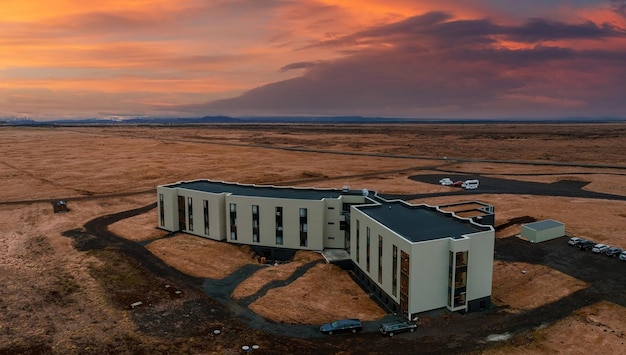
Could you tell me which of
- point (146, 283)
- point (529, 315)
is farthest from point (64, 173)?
point (529, 315)

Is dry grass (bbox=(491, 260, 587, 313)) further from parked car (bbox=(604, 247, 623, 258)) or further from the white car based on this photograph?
parked car (bbox=(604, 247, 623, 258))

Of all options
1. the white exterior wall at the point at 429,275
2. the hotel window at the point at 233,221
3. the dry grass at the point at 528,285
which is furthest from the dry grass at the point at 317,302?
the hotel window at the point at 233,221

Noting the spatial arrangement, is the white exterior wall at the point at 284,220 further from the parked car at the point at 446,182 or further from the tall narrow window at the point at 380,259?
the parked car at the point at 446,182

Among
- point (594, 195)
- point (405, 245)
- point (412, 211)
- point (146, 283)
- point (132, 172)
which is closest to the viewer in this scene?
point (405, 245)

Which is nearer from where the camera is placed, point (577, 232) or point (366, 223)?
point (366, 223)

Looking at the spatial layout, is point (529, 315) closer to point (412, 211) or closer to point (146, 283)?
point (412, 211)

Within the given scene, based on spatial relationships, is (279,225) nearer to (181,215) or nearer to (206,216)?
(206,216)

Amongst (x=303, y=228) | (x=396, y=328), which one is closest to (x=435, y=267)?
(x=396, y=328)
